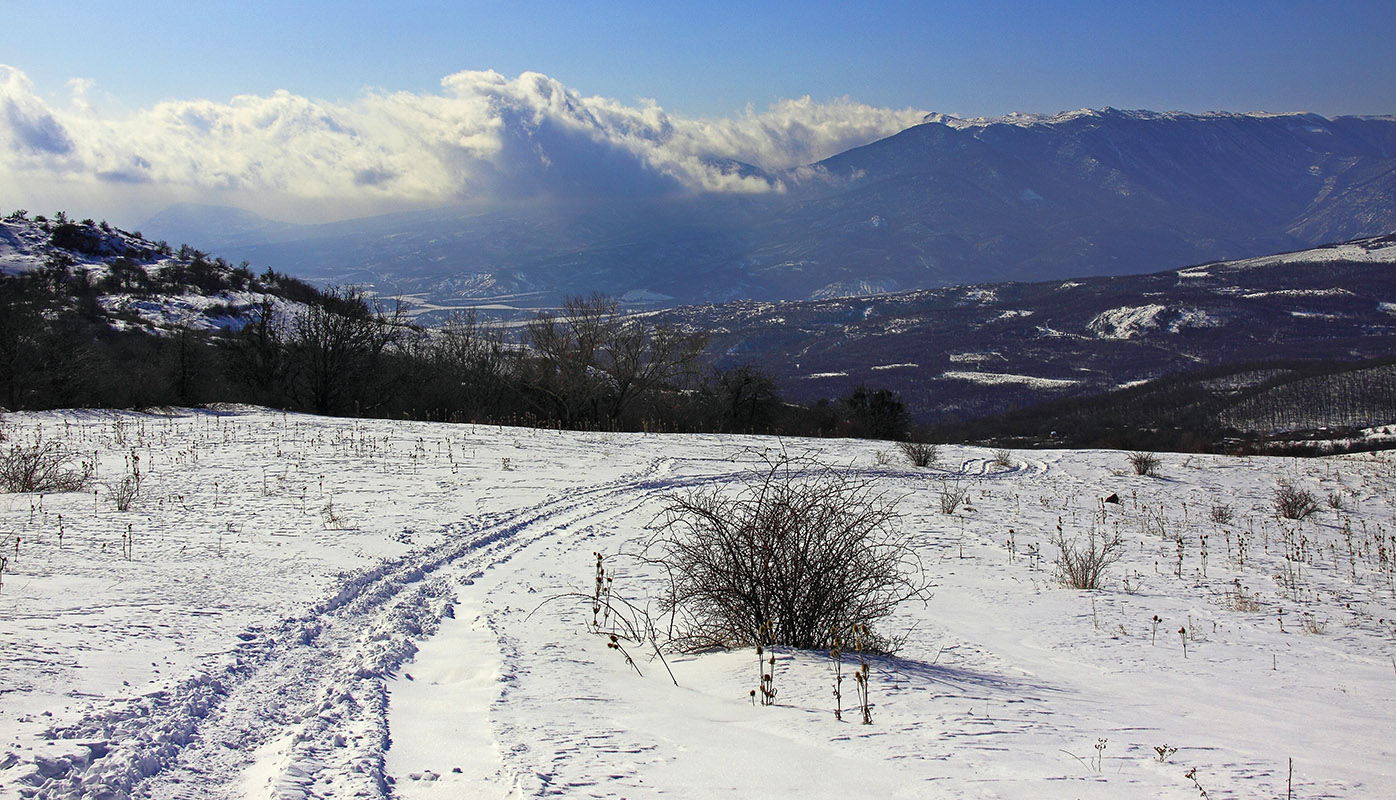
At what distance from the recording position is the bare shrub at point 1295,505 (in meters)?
15.3

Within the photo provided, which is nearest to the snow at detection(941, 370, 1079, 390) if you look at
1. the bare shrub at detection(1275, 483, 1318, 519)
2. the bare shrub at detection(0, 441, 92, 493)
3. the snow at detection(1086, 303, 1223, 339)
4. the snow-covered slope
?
the snow at detection(1086, 303, 1223, 339)

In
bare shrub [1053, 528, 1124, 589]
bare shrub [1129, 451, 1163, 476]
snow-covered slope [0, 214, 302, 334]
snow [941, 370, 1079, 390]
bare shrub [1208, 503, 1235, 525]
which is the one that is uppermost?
snow [941, 370, 1079, 390]

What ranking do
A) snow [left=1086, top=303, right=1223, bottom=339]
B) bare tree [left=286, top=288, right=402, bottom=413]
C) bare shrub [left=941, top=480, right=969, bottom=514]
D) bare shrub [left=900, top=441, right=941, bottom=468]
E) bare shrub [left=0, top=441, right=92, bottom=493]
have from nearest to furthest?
bare shrub [left=0, top=441, right=92, bottom=493]
bare shrub [left=941, top=480, right=969, bottom=514]
bare shrub [left=900, top=441, right=941, bottom=468]
bare tree [left=286, top=288, right=402, bottom=413]
snow [left=1086, top=303, right=1223, bottom=339]

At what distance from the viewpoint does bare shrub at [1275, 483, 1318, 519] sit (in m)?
15.3

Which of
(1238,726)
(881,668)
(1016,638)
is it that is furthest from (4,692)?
(1016,638)

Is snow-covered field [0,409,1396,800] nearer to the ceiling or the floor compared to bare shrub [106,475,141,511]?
nearer to the floor

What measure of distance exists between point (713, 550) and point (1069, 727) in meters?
2.78

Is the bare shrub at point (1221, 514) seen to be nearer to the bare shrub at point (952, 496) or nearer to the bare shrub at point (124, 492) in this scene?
the bare shrub at point (952, 496)

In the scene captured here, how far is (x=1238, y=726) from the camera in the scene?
412 cm

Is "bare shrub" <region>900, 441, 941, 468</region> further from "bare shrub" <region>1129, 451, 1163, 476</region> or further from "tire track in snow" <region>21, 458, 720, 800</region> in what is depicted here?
"tire track in snow" <region>21, 458, 720, 800</region>

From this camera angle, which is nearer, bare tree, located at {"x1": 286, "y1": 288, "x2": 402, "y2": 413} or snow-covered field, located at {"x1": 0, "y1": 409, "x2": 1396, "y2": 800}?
snow-covered field, located at {"x1": 0, "y1": 409, "x2": 1396, "y2": 800}

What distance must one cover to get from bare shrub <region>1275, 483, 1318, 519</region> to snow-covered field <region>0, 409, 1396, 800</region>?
3058 millimetres

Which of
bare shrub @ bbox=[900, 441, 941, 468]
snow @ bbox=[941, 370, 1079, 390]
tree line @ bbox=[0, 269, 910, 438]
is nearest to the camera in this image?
bare shrub @ bbox=[900, 441, 941, 468]

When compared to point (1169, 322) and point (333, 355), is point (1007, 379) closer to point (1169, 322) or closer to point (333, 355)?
point (1169, 322)
